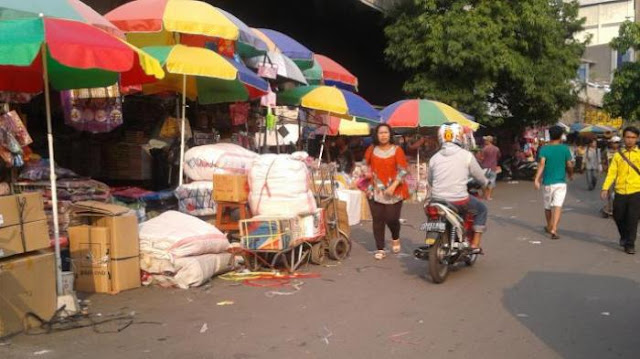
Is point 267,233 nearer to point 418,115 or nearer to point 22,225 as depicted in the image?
point 22,225

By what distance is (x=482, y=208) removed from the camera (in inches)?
297

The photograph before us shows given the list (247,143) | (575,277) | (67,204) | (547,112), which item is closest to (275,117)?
(247,143)

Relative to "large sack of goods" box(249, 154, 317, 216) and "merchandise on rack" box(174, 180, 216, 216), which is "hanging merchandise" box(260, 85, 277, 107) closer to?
"merchandise on rack" box(174, 180, 216, 216)

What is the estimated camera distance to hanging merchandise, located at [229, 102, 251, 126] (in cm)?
1120

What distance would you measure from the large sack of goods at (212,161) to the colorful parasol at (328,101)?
2.45 metres

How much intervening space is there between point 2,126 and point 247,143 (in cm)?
513

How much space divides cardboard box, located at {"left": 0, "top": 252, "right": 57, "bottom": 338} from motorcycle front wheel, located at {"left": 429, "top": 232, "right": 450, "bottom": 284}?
149 inches

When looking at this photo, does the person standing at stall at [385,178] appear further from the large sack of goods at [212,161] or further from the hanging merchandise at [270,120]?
the hanging merchandise at [270,120]

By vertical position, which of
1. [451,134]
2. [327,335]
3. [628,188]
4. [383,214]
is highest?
[451,134]

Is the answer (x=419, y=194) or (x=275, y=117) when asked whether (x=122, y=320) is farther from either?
(x=419, y=194)

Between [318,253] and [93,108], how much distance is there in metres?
3.64

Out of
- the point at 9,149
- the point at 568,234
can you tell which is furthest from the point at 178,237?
the point at 568,234

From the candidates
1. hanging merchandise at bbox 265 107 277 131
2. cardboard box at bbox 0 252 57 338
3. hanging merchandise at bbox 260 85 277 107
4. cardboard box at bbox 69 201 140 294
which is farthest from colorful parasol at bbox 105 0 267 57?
cardboard box at bbox 0 252 57 338

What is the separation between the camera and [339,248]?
852 cm
